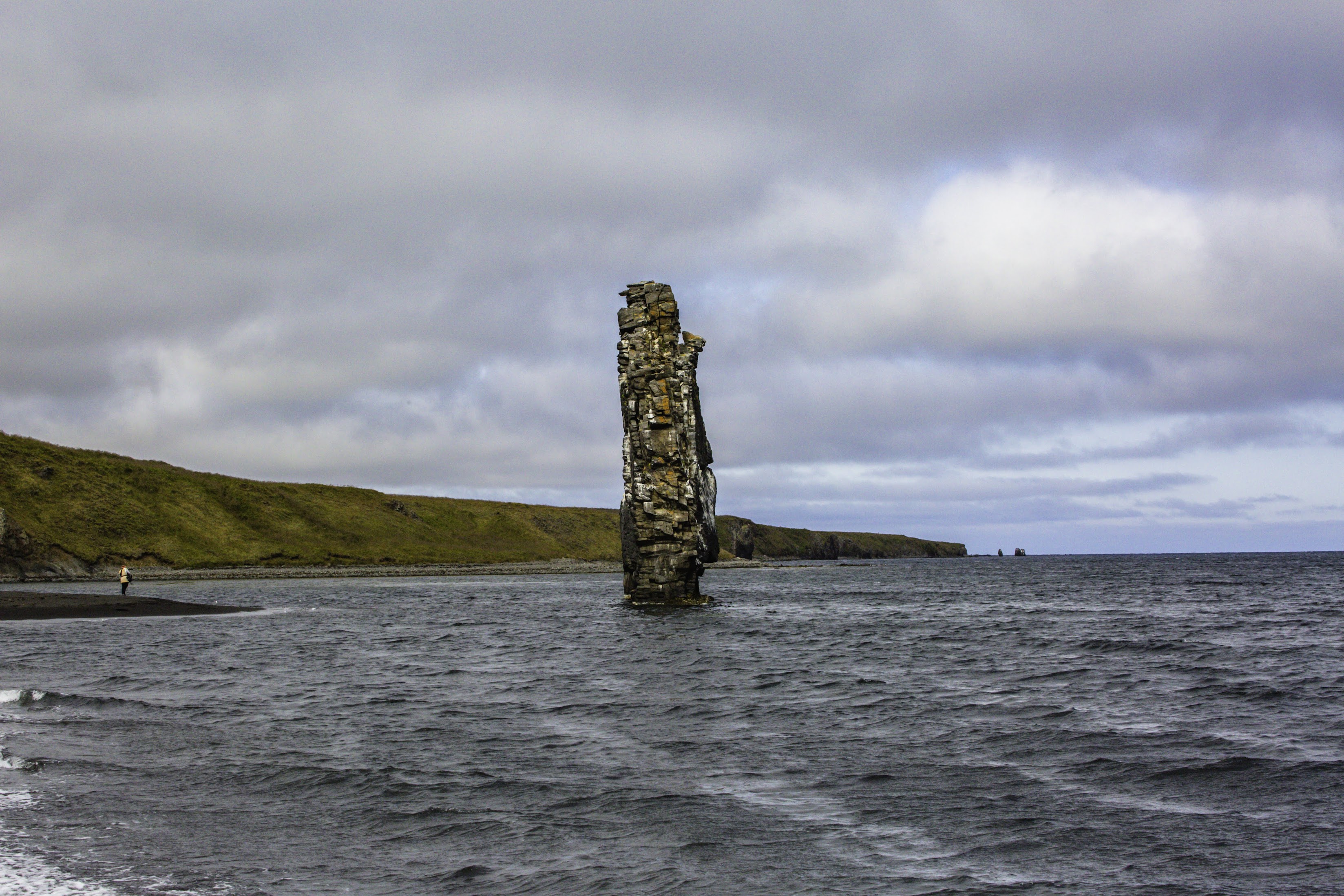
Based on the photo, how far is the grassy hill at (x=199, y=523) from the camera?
107188 millimetres

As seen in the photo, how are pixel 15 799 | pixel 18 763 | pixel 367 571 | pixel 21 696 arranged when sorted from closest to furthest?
pixel 15 799 < pixel 18 763 < pixel 21 696 < pixel 367 571

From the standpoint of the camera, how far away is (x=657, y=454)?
57.9 metres

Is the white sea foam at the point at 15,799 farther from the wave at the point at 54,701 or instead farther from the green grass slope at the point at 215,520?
the green grass slope at the point at 215,520

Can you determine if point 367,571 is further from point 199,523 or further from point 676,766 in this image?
point 676,766

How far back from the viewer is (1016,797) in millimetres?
14312

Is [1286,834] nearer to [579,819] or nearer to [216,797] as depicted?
[579,819]

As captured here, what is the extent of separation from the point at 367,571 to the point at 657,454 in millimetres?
80884

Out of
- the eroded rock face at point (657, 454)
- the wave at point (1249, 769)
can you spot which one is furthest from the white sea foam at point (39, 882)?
the eroded rock face at point (657, 454)

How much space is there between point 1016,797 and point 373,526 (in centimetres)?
16125

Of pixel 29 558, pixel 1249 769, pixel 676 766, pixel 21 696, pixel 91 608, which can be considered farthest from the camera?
pixel 29 558

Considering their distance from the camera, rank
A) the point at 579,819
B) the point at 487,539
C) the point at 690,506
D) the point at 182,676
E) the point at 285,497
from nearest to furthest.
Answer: the point at 579,819, the point at 182,676, the point at 690,506, the point at 285,497, the point at 487,539

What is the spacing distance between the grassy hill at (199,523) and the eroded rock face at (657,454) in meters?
66.8

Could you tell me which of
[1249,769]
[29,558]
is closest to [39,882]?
[1249,769]

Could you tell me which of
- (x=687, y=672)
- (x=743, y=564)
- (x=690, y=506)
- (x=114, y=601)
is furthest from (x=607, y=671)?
(x=743, y=564)
